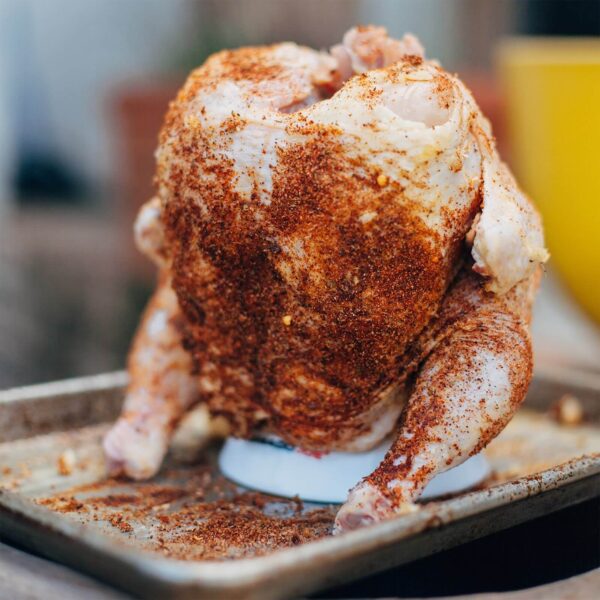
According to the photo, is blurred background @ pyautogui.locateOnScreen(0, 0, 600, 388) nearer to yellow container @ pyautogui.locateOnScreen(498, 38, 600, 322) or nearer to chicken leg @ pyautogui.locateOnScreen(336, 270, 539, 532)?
yellow container @ pyautogui.locateOnScreen(498, 38, 600, 322)

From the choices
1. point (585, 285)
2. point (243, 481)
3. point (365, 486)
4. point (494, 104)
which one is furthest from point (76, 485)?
point (494, 104)

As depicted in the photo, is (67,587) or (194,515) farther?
(194,515)

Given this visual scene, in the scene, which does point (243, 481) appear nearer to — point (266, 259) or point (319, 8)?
point (266, 259)

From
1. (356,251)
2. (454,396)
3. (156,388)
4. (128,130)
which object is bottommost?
(128,130)

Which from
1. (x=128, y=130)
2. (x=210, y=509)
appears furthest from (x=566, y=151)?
(x=128, y=130)

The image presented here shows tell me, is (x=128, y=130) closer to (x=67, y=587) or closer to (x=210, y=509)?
(x=210, y=509)

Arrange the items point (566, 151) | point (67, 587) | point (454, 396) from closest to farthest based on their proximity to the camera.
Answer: point (67, 587)
point (454, 396)
point (566, 151)

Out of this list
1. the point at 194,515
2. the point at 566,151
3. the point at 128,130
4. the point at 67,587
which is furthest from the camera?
the point at 128,130

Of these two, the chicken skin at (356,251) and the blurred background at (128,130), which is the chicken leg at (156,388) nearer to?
the chicken skin at (356,251)
